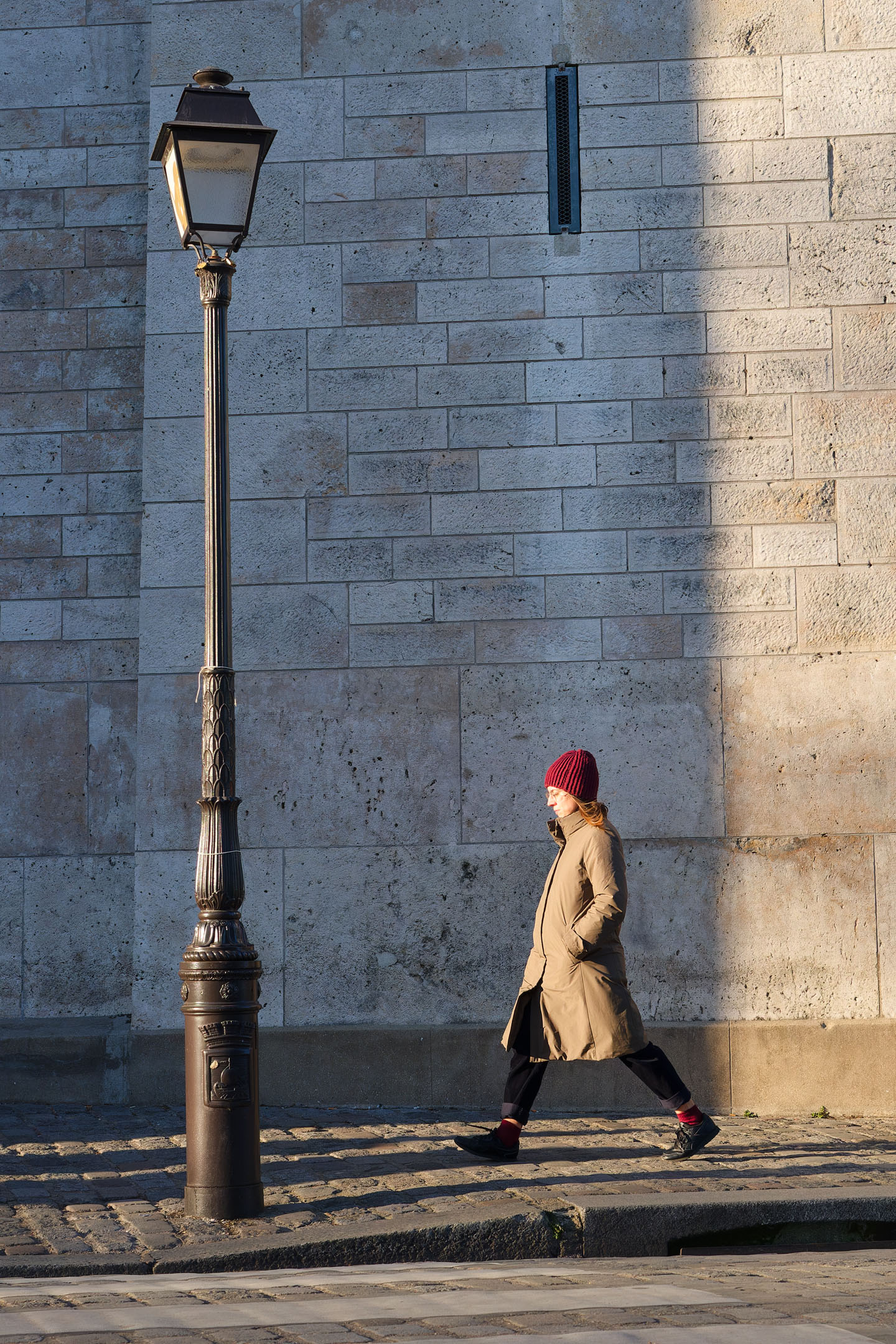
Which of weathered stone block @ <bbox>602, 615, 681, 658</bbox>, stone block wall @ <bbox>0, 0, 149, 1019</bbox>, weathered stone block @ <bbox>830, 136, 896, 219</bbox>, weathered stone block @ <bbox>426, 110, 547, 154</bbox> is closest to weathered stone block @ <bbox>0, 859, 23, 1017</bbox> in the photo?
stone block wall @ <bbox>0, 0, 149, 1019</bbox>

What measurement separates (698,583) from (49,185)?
482 centimetres

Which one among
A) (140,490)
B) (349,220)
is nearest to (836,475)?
(349,220)

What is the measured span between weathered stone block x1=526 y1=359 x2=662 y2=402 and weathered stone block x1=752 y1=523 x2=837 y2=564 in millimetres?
1045

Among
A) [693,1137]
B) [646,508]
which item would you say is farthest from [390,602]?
[693,1137]

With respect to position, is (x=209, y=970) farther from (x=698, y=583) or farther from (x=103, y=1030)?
(x=698, y=583)

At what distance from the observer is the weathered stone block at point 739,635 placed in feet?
26.4

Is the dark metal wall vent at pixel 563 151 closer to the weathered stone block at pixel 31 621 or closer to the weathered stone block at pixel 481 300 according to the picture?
the weathered stone block at pixel 481 300

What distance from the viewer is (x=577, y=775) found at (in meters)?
6.28

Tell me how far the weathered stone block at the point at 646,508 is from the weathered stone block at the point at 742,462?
10cm

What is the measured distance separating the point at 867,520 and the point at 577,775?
9.52 feet

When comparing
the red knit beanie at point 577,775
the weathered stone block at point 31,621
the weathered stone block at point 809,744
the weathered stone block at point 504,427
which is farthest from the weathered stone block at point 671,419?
the weathered stone block at point 31,621

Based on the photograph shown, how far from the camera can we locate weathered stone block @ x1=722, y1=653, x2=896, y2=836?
7.93 metres

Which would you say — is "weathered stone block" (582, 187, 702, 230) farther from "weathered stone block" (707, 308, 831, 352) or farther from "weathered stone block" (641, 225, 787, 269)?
"weathered stone block" (707, 308, 831, 352)

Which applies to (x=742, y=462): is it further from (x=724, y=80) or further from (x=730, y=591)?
(x=724, y=80)
